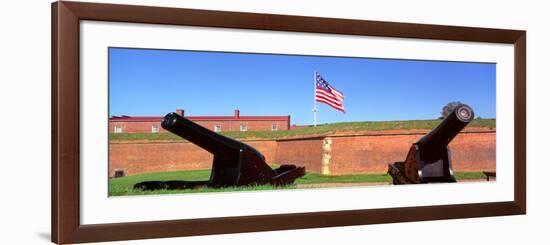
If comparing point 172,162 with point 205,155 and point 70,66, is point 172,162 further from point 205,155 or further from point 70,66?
point 70,66

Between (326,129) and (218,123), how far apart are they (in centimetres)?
119

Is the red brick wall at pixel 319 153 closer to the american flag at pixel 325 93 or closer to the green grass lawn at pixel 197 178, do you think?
the green grass lawn at pixel 197 178


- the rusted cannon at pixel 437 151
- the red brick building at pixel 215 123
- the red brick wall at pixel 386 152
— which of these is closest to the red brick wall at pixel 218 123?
the red brick building at pixel 215 123

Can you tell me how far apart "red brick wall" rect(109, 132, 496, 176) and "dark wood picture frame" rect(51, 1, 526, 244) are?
46cm

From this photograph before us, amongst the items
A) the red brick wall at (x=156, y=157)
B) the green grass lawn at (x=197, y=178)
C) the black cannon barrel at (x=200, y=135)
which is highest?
the black cannon barrel at (x=200, y=135)

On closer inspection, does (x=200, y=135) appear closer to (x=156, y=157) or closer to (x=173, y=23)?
(x=156, y=157)

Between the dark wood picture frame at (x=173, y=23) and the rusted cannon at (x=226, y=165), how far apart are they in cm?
37

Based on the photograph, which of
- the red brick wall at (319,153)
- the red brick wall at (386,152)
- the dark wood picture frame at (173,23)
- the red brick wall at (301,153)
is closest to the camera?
the dark wood picture frame at (173,23)

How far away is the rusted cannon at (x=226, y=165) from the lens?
7.29m

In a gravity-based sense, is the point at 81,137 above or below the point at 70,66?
below

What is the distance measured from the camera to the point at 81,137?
6.81m

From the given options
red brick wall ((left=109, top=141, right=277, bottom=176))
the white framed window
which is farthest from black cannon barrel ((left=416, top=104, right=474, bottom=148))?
the white framed window

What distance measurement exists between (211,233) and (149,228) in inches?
23.4

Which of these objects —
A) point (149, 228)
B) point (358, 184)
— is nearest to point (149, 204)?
point (149, 228)
